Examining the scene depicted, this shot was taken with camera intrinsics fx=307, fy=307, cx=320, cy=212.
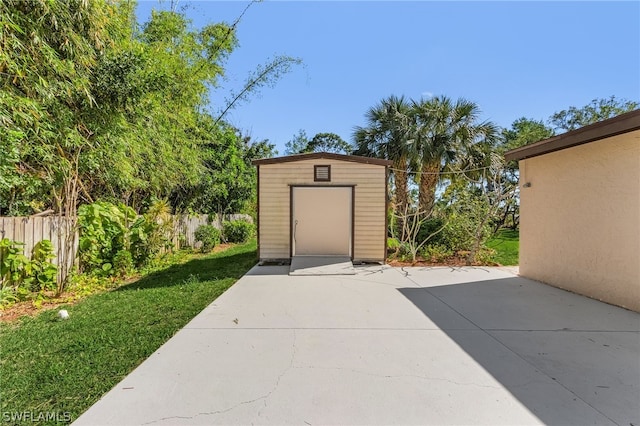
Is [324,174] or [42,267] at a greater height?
[324,174]

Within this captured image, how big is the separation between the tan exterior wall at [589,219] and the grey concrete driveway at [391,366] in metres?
0.46

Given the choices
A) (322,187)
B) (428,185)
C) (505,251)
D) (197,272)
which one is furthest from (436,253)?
(197,272)

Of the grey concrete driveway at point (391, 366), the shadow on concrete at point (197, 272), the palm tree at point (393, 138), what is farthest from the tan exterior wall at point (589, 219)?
the shadow on concrete at point (197, 272)

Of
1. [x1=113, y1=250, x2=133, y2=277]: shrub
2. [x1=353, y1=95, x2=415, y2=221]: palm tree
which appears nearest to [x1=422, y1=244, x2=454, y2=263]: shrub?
[x1=353, y1=95, x2=415, y2=221]: palm tree

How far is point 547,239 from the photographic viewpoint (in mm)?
5473

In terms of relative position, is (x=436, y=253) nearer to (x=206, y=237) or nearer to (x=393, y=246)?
(x=393, y=246)

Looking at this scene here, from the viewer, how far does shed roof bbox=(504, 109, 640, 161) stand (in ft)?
12.1

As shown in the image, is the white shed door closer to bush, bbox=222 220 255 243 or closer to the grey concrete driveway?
the grey concrete driveway

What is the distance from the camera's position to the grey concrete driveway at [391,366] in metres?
1.92

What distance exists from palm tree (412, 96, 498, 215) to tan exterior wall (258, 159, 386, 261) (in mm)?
2467

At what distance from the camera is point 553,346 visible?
9.50 ft

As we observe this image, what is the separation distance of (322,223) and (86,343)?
6.08m

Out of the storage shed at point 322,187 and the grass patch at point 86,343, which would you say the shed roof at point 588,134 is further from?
the grass patch at point 86,343

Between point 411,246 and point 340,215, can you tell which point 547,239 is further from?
point 340,215
